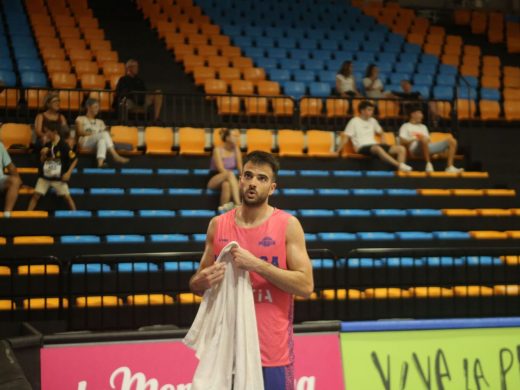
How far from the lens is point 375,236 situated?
10867 mm

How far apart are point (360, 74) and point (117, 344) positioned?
12.6 meters

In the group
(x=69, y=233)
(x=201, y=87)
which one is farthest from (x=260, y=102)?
(x=69, y=233)

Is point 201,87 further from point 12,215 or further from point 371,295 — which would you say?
point 371,295

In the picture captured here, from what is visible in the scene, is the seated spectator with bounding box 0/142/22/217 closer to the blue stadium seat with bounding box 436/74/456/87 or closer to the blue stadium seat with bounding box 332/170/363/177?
the blue stadium seat with bounding box 332/170/363/177

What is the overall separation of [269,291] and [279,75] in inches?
514

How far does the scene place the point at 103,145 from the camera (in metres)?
12.1

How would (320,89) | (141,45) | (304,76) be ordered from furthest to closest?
(141,45) < (304,76) < (320,89)

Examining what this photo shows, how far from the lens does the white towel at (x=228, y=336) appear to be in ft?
13.5

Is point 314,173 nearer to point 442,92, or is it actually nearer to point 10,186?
point 10,186

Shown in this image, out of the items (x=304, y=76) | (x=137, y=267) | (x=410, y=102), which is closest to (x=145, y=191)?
(x=137, y=267)

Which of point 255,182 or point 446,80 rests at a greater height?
point 446,80

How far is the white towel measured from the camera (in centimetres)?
413

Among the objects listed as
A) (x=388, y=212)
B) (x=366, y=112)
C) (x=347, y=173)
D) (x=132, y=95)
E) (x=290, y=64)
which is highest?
(x=290, y=64)

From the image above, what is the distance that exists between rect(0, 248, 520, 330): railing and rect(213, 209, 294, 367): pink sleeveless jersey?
3781mm
